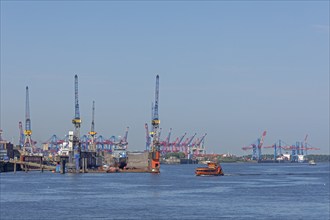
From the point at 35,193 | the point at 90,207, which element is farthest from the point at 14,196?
the point at 90,207

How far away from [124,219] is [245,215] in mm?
13566

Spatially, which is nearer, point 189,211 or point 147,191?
point 189,211

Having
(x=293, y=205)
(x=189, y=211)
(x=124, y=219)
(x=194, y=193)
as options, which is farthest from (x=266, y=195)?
(x=124, y=219)

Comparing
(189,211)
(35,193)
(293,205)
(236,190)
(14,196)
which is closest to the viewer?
(189,211)

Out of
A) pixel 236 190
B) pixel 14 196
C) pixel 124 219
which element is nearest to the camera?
pixel 124 219

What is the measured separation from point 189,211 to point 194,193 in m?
31.4

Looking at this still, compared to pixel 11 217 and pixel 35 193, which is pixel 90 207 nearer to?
pixel 11 217

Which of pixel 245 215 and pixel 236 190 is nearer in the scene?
pixel 245 215

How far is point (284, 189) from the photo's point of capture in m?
134

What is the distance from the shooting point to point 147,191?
409ft

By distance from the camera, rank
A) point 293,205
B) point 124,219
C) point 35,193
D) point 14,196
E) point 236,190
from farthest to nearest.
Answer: point 236,190
point 35,193
point 14,196
point 293,205
point 124,219

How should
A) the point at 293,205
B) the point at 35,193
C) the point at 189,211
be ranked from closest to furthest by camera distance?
the point at 189,211, the point at 293,205, the point at 35,193

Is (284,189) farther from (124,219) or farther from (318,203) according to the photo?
(124,219)

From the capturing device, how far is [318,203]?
101938 mm
